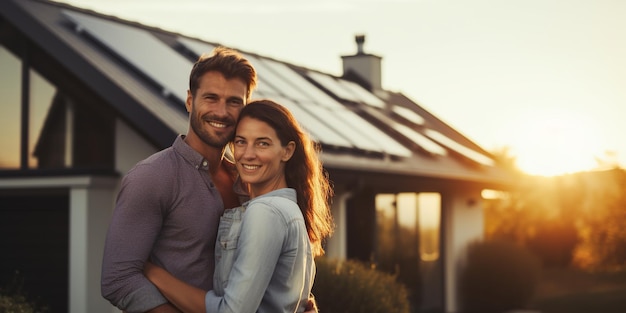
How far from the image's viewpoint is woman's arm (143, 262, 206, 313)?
360 cm

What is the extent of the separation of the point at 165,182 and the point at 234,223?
1.05 ft

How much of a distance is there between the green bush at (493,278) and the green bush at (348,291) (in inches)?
355

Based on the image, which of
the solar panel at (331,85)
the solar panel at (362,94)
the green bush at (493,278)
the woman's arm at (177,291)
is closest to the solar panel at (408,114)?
the solar panel at (362,94)

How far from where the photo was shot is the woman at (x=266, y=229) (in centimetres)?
347

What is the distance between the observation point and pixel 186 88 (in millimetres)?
11180

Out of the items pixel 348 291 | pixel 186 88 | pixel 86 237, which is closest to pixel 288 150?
pixel 348 291

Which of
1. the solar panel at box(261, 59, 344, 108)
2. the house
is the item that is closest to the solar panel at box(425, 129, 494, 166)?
the solar panel at box(261, 59, 344, 108)

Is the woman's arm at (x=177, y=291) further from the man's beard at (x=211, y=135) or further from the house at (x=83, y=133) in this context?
the house at (x=83, y=133)

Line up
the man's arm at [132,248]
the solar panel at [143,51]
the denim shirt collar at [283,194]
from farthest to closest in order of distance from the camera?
1. the solar panel at [143,51]
2. the denim shirt collar at [283,194]
3. the man's arm at [132,248]

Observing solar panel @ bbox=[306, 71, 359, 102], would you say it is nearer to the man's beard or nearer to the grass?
A: the grass

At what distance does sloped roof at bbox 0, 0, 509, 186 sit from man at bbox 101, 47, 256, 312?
554 centimetres

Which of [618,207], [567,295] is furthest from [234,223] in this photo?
[618,207]

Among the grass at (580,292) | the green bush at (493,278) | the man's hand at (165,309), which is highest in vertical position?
the man's hand at (165,309)

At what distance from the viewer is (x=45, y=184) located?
10789 millimetres
